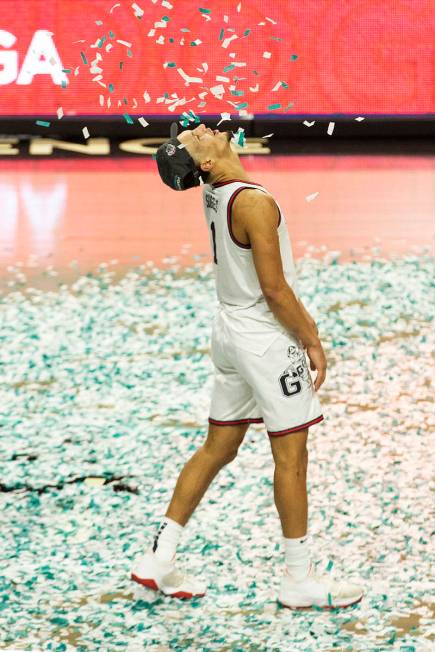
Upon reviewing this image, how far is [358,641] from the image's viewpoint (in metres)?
Answer: 4.19

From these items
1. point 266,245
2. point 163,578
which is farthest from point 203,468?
point 266,245

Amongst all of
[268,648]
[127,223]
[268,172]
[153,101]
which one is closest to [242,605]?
[268,648]

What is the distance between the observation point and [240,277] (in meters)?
4.34

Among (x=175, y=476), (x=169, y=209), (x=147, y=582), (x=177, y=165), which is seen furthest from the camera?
(x=169, y=209)

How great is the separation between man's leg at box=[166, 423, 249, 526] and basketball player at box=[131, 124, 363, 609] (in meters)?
0.06

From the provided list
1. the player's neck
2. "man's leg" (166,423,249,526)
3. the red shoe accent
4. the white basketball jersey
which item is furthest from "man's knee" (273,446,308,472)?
the player's neck

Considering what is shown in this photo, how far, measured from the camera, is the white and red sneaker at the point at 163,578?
451 centimetres

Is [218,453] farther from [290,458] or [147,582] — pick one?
[147,582]

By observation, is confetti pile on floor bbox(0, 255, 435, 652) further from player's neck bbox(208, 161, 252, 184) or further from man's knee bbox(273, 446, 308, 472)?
player's neck bbox(208, 161, 252, 184)

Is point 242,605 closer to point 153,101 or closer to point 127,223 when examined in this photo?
point 127,223

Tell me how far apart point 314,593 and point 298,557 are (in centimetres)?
14

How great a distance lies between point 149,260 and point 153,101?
633cm

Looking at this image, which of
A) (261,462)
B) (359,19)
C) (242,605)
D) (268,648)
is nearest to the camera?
(268,648)

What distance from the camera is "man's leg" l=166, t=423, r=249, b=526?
15.0 ft
